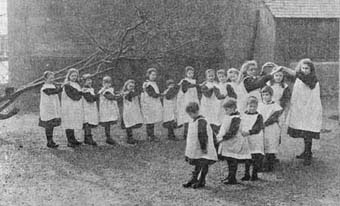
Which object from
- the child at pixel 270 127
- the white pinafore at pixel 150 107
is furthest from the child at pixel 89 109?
the child at pixel 270 127

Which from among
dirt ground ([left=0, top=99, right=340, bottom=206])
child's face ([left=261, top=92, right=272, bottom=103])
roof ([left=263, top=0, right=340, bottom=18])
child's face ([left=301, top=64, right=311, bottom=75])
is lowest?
dirt ground ([left=0, top=99, right=340, bottom=206])

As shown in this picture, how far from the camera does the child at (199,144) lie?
6.39 metres

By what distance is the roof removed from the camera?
1617 cm

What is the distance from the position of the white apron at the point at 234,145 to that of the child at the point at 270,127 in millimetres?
785

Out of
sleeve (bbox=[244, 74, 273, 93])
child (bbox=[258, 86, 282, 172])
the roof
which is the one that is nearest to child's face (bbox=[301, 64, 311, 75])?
sleeve (bbox=[244, 74, 273, 93])

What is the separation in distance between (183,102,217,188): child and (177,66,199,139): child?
3.41m

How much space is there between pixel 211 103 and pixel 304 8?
28.0 ft

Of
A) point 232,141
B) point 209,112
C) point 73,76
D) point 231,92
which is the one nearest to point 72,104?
point 73,76

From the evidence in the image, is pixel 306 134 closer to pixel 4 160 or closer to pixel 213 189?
pixel 213 189

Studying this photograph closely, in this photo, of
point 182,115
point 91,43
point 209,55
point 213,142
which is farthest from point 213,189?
point 209,55

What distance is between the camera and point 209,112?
9.61 m

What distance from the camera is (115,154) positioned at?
868cm

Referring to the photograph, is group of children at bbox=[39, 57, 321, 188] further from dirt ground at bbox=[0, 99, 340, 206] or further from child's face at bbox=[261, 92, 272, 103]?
dirt ground at bbox=[0, 99, 340, 206]

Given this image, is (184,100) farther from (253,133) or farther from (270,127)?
(253,133)
